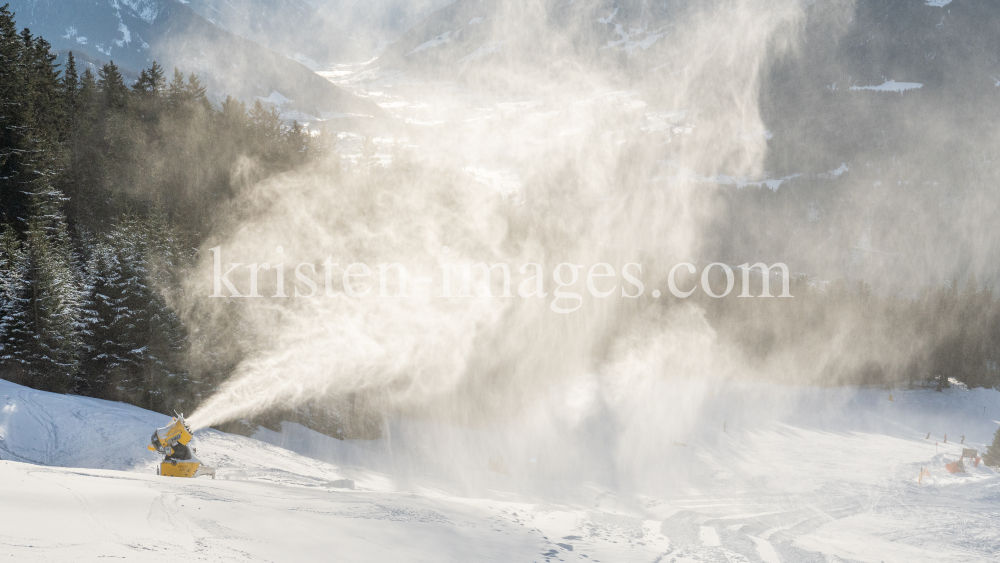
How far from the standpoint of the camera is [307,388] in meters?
25.0

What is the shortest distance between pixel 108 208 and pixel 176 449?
24.8m

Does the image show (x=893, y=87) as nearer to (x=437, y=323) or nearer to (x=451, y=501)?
(x=437, y=323)

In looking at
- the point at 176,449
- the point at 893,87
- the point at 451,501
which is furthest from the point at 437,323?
the point at 893,87

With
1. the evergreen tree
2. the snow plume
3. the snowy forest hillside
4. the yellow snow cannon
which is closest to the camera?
the yellow snow cannon

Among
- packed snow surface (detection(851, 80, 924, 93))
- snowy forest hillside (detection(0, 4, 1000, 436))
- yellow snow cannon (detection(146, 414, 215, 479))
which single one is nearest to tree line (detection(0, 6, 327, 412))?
snowy forest hillside (detection(0, 4, 1000, 436))

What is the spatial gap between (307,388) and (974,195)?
195 meters

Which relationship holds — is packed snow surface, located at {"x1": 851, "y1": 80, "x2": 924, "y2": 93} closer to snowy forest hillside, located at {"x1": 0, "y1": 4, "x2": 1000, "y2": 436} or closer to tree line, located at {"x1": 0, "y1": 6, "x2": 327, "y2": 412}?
snowy forest hillside, located at {"x1": 0, "y1": 4, "x2": 1000, "y2": 436}

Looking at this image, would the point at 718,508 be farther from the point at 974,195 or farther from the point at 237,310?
the point at 974,195

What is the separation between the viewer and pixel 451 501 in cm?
1182

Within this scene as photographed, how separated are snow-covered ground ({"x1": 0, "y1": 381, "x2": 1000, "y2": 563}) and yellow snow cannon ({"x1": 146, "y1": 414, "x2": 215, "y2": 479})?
1.01m

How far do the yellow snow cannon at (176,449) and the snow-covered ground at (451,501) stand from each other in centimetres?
101

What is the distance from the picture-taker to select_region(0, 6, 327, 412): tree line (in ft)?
59.3

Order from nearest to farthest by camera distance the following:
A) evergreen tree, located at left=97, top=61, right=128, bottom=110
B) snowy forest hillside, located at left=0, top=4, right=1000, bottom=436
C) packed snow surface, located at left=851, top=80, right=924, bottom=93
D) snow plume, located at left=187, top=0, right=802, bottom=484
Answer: snowy forest hillside, located at left=0, top=4, right=1000, bottom=436
snow plume, located at left=187, top=0, right=802, bottom=484
evergreen tree, located at left=97, top=61, right=128, bottom=110
packed snow surface, located at left=851, top=80, right=924, bottom=93

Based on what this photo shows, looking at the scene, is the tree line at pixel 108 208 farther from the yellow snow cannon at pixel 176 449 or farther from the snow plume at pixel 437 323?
the yellow snow cannon at pixel 176 449
